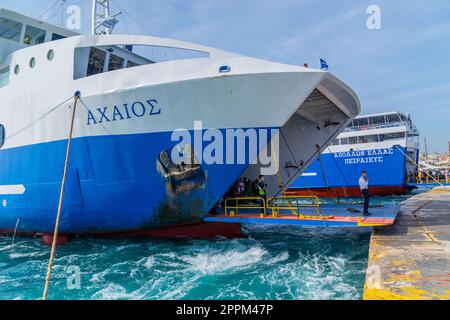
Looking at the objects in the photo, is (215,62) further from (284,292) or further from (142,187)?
(284,292)

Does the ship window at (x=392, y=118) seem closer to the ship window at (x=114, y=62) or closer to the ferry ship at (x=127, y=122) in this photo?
the ferry ship at (x=127, y=122)

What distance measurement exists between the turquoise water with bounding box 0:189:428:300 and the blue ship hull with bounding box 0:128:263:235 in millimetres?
873

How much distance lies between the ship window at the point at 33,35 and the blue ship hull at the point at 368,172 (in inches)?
780

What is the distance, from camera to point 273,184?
11.6m

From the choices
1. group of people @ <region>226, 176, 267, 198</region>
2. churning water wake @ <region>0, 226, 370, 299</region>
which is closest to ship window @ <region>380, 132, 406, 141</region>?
churning water wake @ <region>0, 226, 370, 299</region>

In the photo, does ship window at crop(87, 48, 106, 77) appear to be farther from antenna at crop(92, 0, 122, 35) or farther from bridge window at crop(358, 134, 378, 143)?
bridge window at crop(358, 134, 378, 143)

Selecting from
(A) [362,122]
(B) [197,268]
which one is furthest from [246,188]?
(A) [362,122]

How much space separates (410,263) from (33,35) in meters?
14.7

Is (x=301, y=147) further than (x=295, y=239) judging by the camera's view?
Yes

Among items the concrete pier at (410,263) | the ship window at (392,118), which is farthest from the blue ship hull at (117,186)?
the ship window at (392,118)

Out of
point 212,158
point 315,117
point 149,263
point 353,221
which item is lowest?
point 149,263

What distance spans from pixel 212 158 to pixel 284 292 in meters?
3.83
